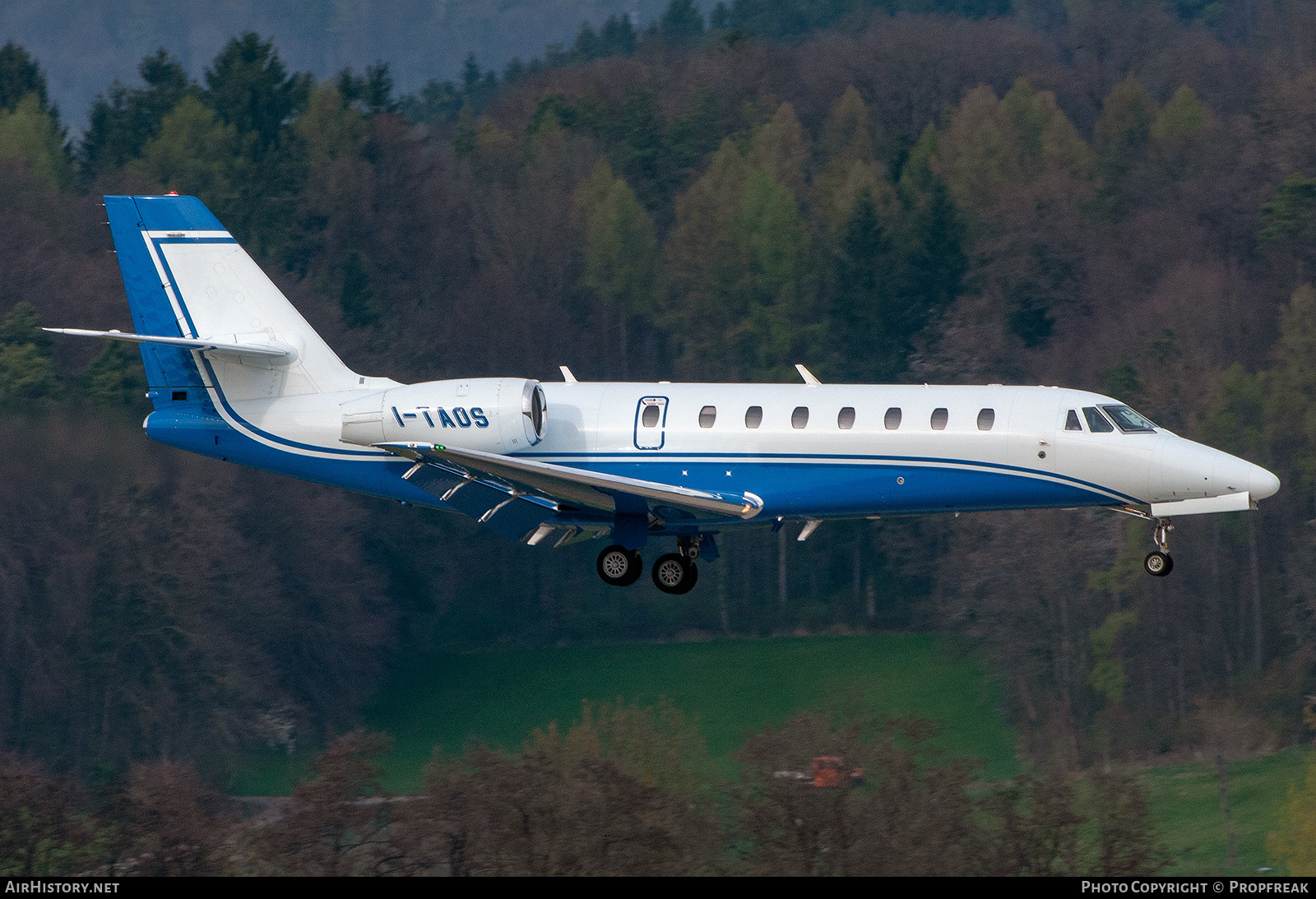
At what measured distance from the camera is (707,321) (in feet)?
286

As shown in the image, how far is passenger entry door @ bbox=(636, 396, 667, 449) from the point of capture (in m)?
30.0

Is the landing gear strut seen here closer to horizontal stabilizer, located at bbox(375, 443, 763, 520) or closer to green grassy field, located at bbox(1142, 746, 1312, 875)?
horizontal stabilizer, located at bbox(375, 443, 763, 520)

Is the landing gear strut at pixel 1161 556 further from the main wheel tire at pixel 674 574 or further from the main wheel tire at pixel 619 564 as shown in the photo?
the main wheel tire at pixel 619 564

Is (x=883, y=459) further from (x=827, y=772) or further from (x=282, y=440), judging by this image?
(x=827, y=772)

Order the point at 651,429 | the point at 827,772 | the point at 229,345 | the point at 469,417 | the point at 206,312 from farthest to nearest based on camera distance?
the point at 827,772 → the point at 206,312 → the point at 229,345 → the point at 469,417 → the point at 651,429

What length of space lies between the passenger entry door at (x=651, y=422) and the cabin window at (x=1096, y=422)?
623cm

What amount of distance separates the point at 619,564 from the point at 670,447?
78.5 inches

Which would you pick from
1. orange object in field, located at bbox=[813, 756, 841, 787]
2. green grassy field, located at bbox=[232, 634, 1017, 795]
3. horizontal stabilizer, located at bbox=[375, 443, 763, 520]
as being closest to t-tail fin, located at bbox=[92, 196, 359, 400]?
horizontal stabilizer, located at bbox=[375, 443, 763, 520]

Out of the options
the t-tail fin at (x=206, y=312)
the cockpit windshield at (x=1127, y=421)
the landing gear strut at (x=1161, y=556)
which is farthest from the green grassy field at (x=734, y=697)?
the t-tail fin at (x=206, y=312)

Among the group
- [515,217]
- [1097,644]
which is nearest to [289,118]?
[515,217]

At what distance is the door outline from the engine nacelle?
147 cm

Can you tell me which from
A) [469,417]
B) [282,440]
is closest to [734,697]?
[282,440]

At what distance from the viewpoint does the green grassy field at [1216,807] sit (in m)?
52.5

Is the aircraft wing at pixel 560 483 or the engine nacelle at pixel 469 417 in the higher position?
the engine nacelle at pixel 469 417
